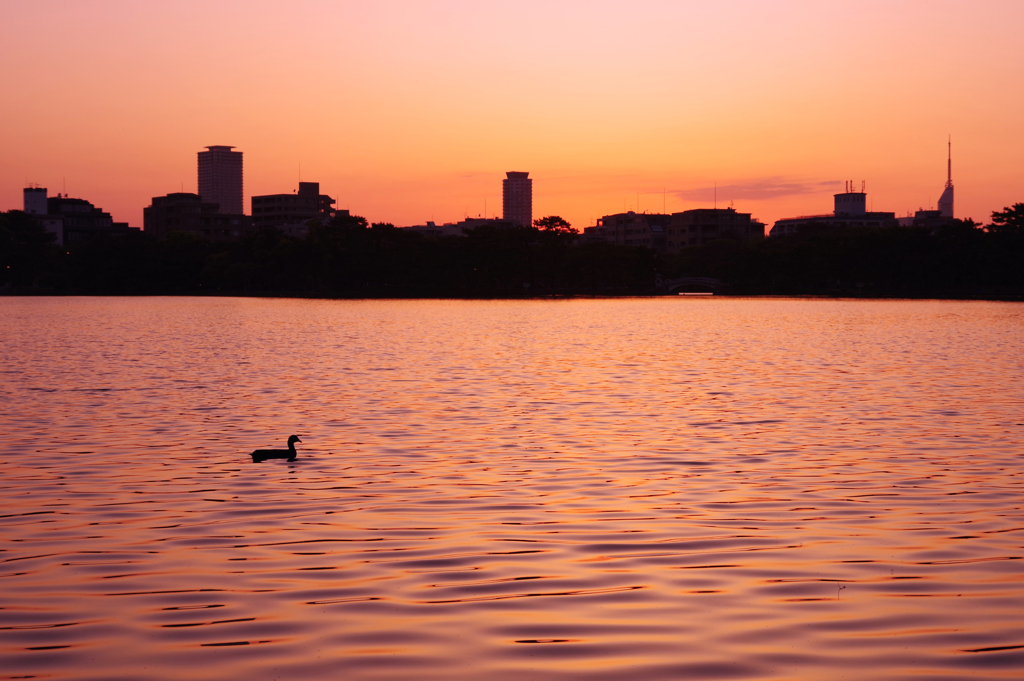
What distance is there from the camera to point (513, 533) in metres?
14.2

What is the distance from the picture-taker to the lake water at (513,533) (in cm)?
945

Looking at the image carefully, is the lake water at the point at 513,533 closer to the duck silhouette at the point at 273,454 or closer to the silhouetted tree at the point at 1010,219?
the duck silhouette at the point at 273,454

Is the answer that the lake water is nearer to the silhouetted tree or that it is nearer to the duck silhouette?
the duck silhouette

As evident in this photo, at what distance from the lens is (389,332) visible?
251ft

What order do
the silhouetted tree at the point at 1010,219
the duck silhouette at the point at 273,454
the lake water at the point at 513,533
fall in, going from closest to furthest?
the lake water at the point at 513,533, the duck silhouette at the point at 273,454, the silhouetted tree at the point at 1010,219

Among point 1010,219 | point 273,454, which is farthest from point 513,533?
point 1010,219

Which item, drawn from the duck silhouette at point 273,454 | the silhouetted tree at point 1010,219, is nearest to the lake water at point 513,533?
the duck silhouette at point 273,454

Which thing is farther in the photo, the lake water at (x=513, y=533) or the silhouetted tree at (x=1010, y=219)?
the silhouetted tree at (x=1010, y=219)

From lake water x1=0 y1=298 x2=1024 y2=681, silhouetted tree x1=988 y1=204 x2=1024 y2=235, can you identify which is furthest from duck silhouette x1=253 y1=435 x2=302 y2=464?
silhouetted tree x1=988 y1=204 x2=1024 y2=235

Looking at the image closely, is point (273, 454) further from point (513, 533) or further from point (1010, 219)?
point (1010, 219)

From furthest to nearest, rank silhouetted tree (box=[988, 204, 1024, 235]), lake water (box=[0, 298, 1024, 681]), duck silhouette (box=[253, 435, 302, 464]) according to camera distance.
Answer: silhouetted tree (box=[988, 204, 1024, 235]) < duck silhouette (box=[253, 435, 302, 464]) < lake water (box=[0, 298, 1024, 681])

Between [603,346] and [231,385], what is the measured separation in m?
29.0

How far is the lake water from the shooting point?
9.45 meters

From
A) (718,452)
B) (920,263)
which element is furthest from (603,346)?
(920,263)
